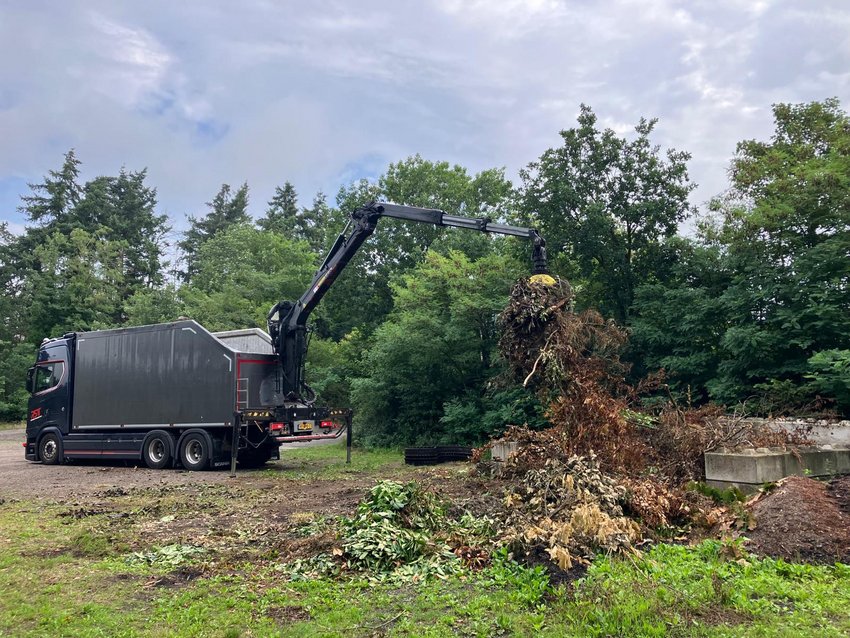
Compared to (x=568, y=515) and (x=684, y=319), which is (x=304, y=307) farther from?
(x=568, y=515)

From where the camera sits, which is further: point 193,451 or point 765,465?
point 193,451

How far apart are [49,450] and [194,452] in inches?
199

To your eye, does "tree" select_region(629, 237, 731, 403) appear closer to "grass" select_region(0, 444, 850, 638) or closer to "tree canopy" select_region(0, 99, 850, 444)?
"tree canopy" select_region(0, 99, 850, 444)

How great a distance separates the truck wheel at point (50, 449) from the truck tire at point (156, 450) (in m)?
2.92

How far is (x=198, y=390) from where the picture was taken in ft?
44.5

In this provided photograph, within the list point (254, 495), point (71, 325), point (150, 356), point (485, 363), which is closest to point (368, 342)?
point (485, 363)

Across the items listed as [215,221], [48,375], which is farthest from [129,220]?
[48,375]

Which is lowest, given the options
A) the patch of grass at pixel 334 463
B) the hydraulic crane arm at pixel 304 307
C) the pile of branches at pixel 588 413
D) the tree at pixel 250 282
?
the patch of grass at pixel 334 463

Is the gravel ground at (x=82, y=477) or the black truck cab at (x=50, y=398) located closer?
the gravel ground at (x=82, y=477)

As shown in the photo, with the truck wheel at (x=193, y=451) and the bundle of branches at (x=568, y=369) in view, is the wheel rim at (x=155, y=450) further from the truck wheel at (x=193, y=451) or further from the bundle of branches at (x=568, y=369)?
the bundle of branches at (x=568, y=369)

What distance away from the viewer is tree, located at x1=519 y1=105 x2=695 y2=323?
16.5 m

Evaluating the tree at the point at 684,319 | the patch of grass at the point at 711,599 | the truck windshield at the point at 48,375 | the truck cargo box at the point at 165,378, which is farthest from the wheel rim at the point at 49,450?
the patch of grass at the point at 711,599

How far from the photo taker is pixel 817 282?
11773 mm

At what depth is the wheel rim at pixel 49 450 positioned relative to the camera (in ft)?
52.0
